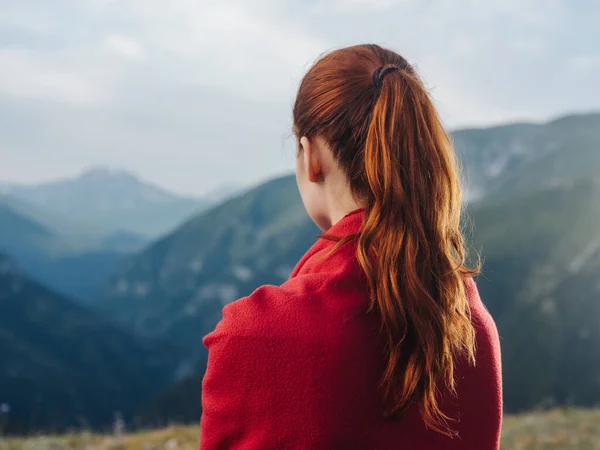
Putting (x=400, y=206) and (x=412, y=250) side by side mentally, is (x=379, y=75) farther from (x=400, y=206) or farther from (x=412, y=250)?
(x=412, y=250)

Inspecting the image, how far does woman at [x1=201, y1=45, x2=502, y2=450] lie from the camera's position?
191 cm

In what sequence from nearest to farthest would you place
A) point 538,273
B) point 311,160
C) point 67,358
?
point 311,160
point 538,273
point 67,358

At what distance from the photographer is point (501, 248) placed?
111m

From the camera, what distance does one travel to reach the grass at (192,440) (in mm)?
7148

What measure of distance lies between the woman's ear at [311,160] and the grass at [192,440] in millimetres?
5473

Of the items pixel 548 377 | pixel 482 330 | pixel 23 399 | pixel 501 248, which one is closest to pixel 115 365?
pixel 23 399

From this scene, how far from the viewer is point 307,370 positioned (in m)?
1.88

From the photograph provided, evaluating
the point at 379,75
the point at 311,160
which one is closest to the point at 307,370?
the point at 311,160

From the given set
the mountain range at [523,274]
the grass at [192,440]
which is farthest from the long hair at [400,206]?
the mountain range at [523,274]

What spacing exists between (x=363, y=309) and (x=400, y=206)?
35 centimetres

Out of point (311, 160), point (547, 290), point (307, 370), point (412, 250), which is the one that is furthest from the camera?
point (547, 290)

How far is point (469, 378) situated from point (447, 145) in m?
0.80

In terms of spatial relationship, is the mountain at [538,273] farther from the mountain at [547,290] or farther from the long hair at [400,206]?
the long hair at [400,206]

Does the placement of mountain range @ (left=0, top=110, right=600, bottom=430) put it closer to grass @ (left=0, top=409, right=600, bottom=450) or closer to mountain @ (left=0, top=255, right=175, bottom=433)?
mountain @ (left=0, top=255, right=175, bottom=433)
